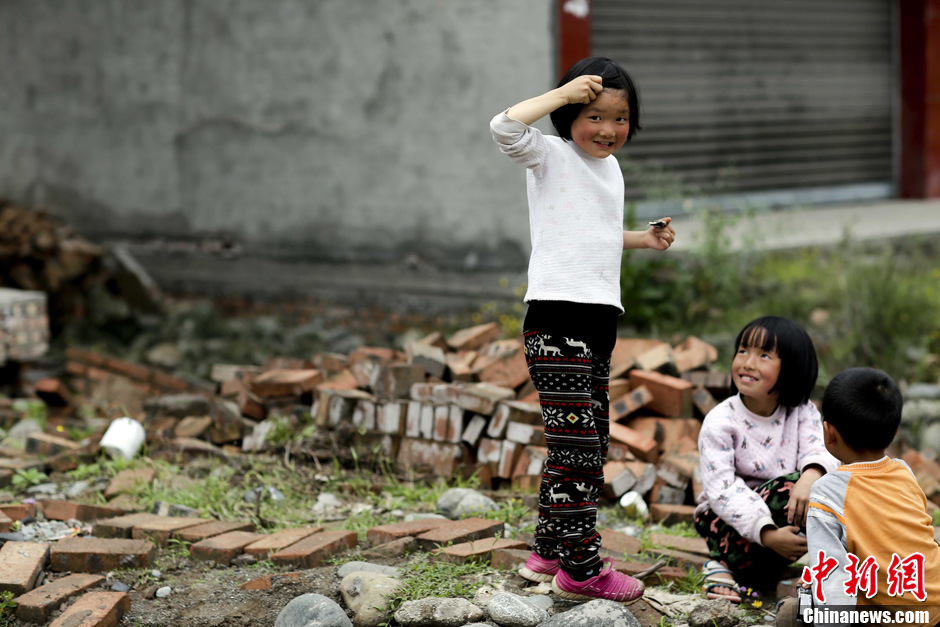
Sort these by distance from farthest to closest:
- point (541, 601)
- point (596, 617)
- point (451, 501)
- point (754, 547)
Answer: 1. point (451, 501)
2. point (754, 547)
3. point (541, 601)
4. point (596, 617)

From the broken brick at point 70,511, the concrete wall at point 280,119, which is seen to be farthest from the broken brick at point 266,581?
the concrete wall at point 280,119

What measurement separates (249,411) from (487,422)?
135 centimetres

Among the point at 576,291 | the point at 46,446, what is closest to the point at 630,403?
the point at 576,291

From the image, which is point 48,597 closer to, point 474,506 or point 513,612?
point 513,612

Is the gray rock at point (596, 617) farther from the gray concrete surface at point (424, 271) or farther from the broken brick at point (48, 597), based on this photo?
the gray concrete surface at point (424, 271)

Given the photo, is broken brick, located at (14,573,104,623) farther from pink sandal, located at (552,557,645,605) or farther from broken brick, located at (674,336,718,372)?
broken brick, located at (674,336,718,372)

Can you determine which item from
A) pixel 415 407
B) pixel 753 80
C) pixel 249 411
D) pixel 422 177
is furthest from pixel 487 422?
pixel 753 80

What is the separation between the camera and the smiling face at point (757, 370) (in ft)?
9.00

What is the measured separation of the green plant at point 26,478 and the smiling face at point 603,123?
9.28 ft

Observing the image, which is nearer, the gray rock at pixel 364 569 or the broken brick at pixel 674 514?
the gray rock at pixel 364 569

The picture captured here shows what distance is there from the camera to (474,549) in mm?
2953

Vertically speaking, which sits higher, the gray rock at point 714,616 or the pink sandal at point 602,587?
the pink sandal at point 602,587

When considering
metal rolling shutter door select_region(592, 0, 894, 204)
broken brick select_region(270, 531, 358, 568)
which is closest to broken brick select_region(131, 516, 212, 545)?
broken brick select_region(270, 531, 358, 568)

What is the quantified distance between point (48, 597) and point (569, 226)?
1.89m
